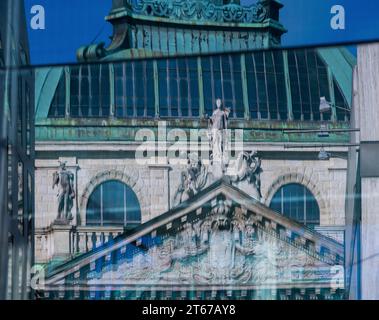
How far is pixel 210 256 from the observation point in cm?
834

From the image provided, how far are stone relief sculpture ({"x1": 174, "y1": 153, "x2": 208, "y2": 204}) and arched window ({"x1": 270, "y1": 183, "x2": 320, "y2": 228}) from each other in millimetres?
446

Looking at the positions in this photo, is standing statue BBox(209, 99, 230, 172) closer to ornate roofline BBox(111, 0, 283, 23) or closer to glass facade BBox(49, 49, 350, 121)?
glass facade BBox(49, 49, 350, 121)

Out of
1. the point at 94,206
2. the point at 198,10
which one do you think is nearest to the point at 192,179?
the point at 94,206

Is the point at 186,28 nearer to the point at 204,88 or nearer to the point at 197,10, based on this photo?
the point at 197,10

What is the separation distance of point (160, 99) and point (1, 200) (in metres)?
1.34

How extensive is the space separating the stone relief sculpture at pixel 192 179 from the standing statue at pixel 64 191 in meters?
0.65

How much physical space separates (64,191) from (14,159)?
530 mm

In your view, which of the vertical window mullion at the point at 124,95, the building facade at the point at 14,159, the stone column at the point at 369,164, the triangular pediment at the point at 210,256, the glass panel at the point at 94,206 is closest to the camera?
the building facade at the point at 14,159

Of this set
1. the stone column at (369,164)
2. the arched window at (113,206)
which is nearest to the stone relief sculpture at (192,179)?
the arched window at (113,206)

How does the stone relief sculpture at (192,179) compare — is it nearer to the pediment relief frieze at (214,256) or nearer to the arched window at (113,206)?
the pediment relief frieze at (214,256)

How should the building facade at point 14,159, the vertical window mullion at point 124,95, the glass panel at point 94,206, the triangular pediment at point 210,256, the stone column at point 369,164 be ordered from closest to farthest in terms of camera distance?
the building facade at point 14,159, the stone column at point 369,164, the triangular pediment at point 210,256, the glass panel at point 94,206, the vertical window mullion at point 124,95

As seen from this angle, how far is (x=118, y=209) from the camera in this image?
8.24 m

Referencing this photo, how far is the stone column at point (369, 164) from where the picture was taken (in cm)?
765

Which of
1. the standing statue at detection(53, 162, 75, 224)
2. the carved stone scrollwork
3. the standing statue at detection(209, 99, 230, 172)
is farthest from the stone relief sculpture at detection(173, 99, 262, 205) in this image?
the carved stone scrollwork
